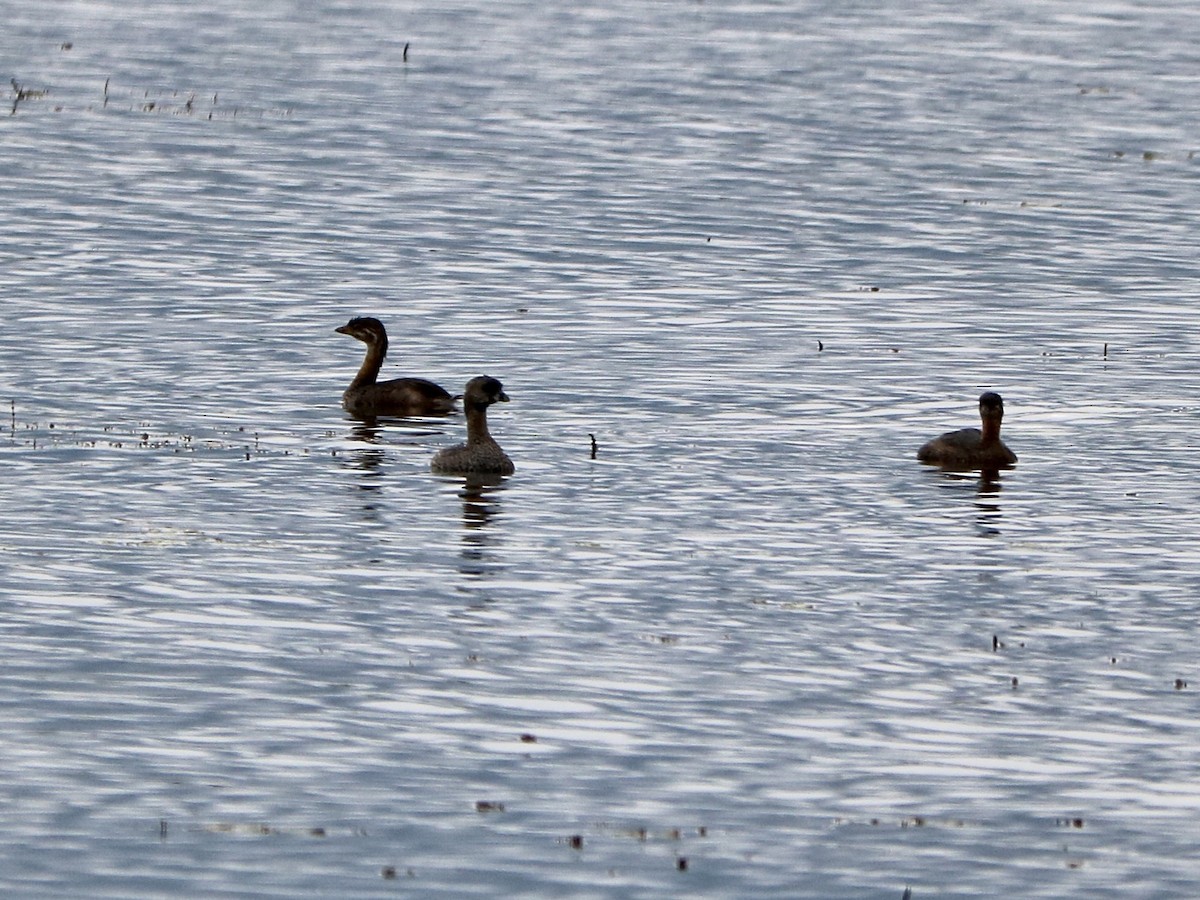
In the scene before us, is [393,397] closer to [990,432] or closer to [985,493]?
[990,432]

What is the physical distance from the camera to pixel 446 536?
20.8 meters

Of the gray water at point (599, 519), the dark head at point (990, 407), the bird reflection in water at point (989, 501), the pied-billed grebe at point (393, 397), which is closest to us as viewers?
the gray water at point (599, 519)

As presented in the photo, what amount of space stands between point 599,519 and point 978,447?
13.7ft

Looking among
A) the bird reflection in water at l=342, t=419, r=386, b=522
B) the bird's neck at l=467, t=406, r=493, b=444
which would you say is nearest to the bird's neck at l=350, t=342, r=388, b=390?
the bird reflection in water at l=342, t=419, r=386, b=522

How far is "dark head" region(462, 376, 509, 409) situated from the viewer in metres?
23.5

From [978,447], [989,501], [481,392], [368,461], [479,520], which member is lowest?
[479,520]

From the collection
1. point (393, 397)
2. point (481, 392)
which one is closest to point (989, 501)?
point (481, 392)

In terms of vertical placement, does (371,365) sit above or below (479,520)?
above

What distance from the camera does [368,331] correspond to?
28.0 meters

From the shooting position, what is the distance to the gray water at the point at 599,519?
13883mm

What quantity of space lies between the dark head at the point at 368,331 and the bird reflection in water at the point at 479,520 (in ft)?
16.6

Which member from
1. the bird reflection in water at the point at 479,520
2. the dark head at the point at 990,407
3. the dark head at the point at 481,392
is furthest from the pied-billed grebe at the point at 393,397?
the dark head at the point at 990,407

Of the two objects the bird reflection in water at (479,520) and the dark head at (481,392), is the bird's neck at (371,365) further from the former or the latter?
the bird reflection in water at (479,520)

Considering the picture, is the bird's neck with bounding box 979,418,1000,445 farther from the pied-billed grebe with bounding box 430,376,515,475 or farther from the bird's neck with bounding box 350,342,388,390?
the bird's neck with bounding box 350,342,388,390
